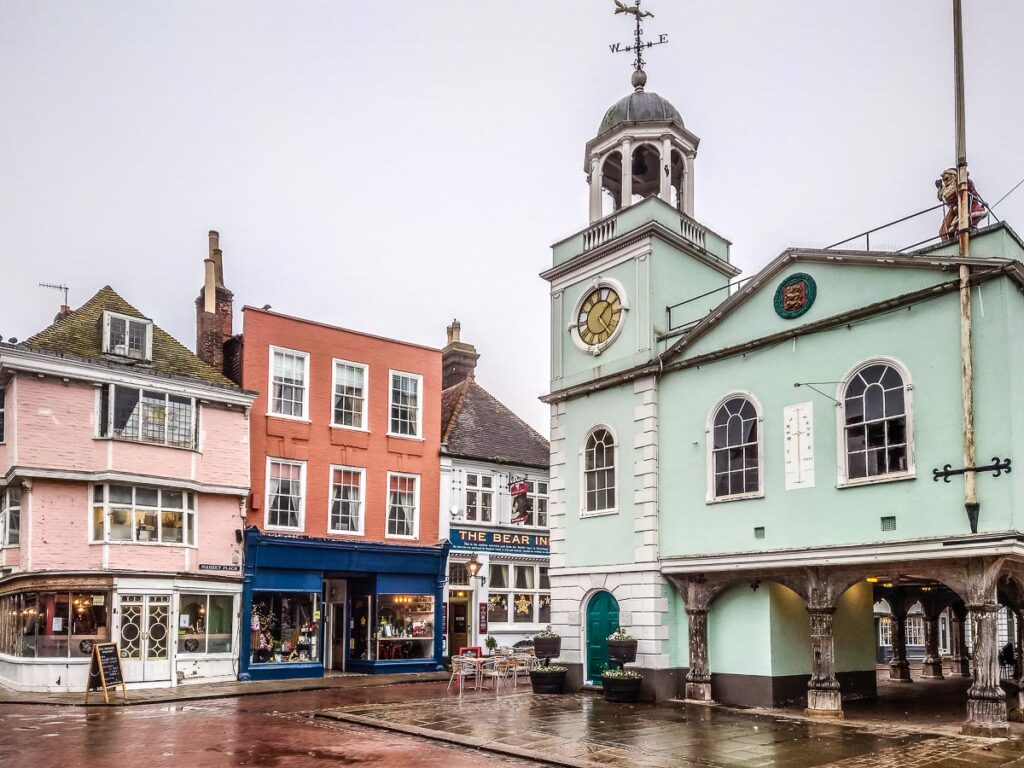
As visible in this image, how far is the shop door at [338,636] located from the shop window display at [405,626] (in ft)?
5.22

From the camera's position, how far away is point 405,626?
28422 millimetres

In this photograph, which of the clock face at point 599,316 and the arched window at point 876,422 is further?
the clock face at point 599,316

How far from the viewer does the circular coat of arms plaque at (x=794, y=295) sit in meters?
18.2

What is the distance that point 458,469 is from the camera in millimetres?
30672

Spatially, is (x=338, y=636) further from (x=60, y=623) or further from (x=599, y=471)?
(x=599, y=471)

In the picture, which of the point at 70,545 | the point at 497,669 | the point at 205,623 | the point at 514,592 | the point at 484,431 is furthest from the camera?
the point at 484,431

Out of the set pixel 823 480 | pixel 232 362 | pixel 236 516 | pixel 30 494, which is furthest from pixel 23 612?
pixel 823 480

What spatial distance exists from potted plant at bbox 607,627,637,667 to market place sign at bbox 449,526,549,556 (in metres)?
11.0

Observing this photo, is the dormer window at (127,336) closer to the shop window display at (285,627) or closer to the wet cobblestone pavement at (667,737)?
the shop window display at (285,627)

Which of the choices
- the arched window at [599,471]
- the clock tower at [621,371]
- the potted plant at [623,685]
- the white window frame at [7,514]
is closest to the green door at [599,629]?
the clock tower at [621,371]

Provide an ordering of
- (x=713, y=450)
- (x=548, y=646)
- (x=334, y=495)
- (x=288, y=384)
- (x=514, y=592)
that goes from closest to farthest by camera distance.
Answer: (x=713, y=450), (x=548, y=646), (x=288, y=384), (x=334, y=495), (x=514, y=592)

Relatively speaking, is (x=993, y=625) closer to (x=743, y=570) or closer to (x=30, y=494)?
(x=743, y=570)

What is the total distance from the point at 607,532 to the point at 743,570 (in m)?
3.80

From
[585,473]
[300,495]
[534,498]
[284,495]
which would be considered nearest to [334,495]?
[300,495]
